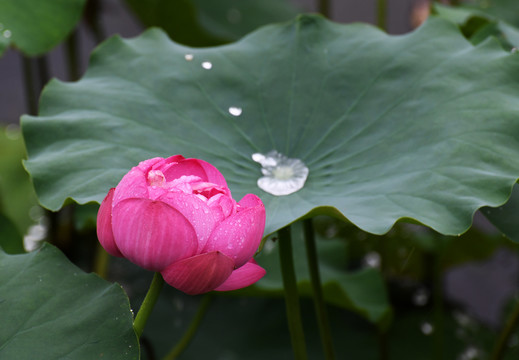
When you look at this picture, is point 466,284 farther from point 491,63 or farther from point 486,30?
point 491,63

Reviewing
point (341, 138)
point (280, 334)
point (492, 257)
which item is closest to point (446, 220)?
point (341, 138)

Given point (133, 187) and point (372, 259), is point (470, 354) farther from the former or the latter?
point (133, 187)

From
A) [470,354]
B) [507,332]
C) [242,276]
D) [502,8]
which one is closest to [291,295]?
[242,276]

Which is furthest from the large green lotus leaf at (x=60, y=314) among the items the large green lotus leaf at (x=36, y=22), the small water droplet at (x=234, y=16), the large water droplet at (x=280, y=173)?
the small water droplet at (x=234, y=16)

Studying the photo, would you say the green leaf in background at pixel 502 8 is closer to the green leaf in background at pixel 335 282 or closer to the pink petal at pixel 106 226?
the green leaf in background at pixel 335 282

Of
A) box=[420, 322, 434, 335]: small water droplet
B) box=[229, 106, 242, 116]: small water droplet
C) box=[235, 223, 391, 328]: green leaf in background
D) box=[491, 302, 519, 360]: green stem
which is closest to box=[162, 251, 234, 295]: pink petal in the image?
box=[229, 106, 242, 116]: small water droplet
